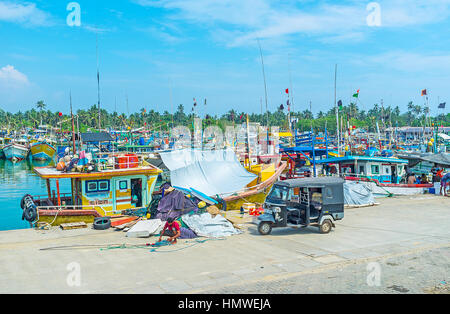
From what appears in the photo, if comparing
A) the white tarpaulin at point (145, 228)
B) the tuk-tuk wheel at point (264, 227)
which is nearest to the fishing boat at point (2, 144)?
the white tarpaulin at point (145, 228)

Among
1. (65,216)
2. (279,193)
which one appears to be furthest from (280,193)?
(65,216)

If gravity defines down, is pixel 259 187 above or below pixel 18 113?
below

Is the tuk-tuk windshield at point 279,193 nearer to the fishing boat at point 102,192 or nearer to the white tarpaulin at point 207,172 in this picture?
the white tarpaulin at point 207,172

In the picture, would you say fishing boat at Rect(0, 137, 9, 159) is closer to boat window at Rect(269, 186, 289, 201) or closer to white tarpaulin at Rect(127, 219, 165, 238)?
white tarpaulin at Rect(127, 219, 165, 238)

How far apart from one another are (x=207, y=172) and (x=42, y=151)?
6430 centimetres

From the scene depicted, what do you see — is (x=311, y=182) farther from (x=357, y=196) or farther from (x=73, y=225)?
(x=73, y=225)

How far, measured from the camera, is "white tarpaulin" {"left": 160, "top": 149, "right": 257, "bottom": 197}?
2045cm

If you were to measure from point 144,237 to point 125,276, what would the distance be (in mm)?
4435

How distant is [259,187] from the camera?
2136 centimetres

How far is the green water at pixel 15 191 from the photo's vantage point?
2603 centimetres

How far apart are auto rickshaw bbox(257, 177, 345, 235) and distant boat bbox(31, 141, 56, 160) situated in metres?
70.2

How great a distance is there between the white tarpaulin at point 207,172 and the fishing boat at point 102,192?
6.30 feet

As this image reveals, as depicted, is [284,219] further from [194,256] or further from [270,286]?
[270,286]

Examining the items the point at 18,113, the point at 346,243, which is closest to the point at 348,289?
the point at 346,243
